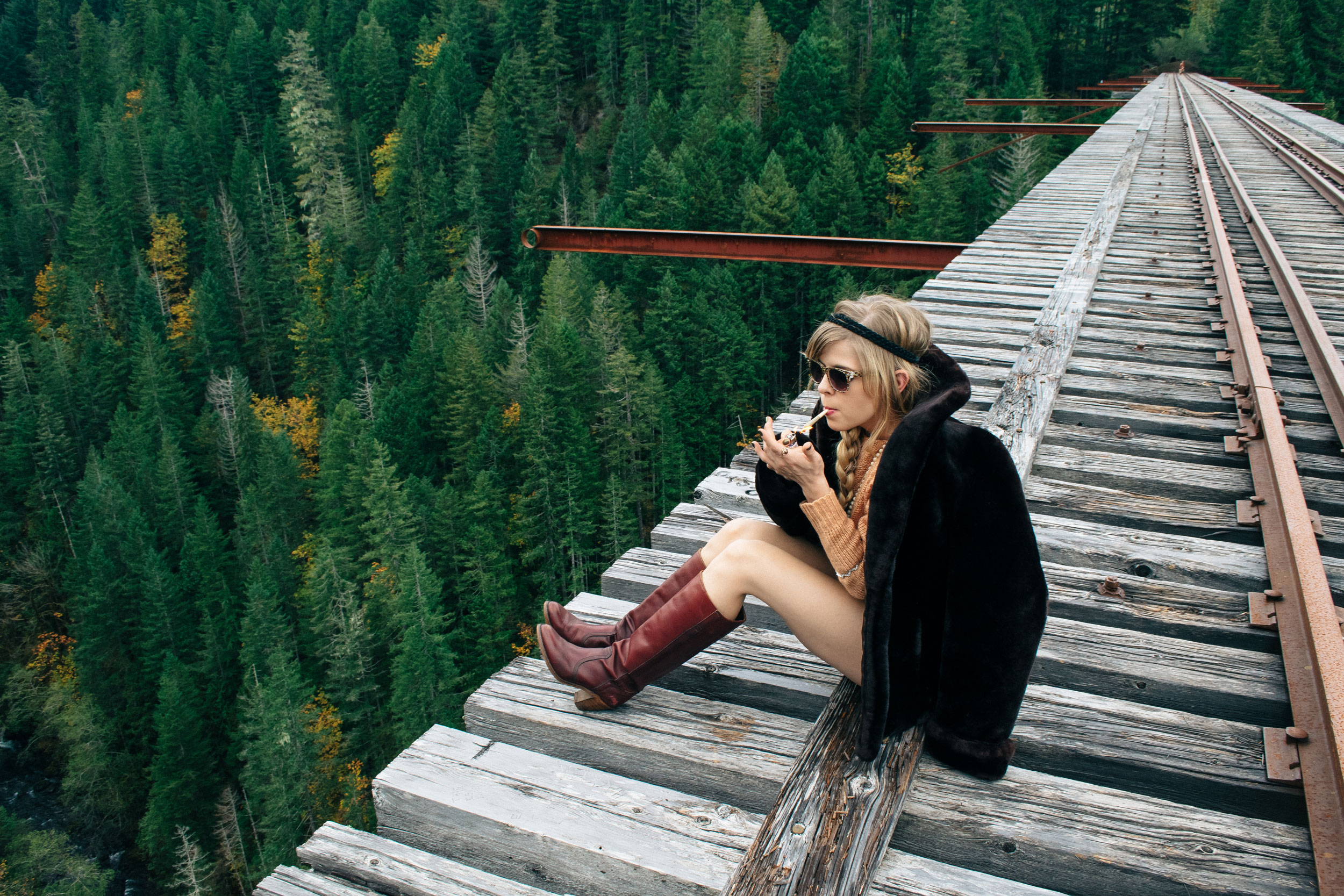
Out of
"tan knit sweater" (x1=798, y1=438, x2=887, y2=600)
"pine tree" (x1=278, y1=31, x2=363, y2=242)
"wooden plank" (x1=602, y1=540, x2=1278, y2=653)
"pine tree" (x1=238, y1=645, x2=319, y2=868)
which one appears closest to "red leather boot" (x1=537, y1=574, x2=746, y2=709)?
"tan knit sweater" (x1=798, y1=438, x2=887, y2=600)

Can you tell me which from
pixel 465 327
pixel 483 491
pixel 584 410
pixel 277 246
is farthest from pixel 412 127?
pixel 483 491

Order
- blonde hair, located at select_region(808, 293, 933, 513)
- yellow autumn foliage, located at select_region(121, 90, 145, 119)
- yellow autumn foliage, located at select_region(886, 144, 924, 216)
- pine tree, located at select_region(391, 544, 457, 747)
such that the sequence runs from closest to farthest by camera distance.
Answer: blonde hair, located at select_region(808, 293, 933, 513) < pine tree, located at select_region(391, 544, 457, 747) < yellow autumn foliage, located at select_region(886, 144, 924, 216) < yellow autumn foliage, located at select_region(121, 90, 145, 119)

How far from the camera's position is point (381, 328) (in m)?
49.7

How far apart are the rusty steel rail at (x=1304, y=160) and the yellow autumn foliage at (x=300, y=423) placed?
44.1m

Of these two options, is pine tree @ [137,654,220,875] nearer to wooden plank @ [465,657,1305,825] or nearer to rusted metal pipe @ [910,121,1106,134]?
rusted metal pipe @ [910,121,1106,134]

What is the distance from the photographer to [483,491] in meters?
35.4

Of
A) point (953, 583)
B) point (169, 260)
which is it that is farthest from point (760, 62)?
point (953, 583)

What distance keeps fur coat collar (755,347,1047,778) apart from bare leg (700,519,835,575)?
542 millimetres

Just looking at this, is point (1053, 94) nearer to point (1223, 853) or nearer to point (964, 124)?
point (964, 124)

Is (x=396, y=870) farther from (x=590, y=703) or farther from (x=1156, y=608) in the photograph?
(x=1156, y=608)

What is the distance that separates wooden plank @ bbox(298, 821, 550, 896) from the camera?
209 centimetres

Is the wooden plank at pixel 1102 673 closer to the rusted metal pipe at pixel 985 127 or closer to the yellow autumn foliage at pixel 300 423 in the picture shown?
the rusted metal pipe at pixel 985 127

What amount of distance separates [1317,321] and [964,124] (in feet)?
25.9

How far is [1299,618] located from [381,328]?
50799 mm
